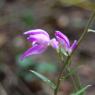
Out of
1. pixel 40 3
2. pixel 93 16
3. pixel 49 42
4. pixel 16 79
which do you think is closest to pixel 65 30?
pixel 40 3

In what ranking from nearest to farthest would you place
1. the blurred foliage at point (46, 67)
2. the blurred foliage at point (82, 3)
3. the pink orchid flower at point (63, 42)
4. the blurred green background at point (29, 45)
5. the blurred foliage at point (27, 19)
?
the blurred foliage at point (82, 3) → the pink orchid flower at point (63, 42) → the blurred green background at point (29, 45) → the blurred foliage at point (46, 67) → the blurred foliage at point (27, 19)

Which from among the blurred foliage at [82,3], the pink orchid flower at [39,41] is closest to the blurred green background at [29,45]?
the pink orchid flower at [39,41]

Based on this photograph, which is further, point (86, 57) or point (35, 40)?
point (86, 57)

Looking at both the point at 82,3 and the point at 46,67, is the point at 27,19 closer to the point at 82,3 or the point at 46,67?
the point at 46,67

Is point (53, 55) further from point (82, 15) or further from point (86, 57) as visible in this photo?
point (82, 15)

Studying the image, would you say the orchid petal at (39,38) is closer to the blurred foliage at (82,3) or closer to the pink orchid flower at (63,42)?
the pink orchid flower at (63,42)

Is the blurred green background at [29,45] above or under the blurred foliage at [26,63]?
under

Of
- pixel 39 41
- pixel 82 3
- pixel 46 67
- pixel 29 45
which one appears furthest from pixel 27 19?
pixel 82 3

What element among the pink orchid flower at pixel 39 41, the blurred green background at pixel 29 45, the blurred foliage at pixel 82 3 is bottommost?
the blurred green background at pixel 29 45
